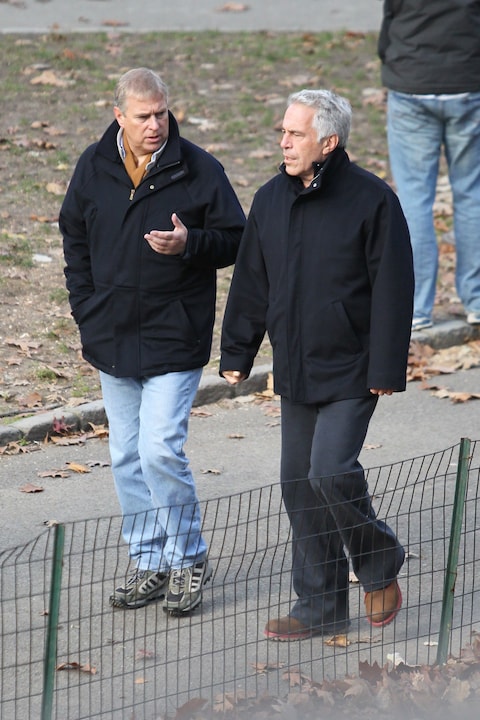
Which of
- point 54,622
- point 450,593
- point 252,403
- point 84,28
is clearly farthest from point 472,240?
point 84,28

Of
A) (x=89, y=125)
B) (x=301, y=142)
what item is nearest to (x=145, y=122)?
(x=301, y=142)

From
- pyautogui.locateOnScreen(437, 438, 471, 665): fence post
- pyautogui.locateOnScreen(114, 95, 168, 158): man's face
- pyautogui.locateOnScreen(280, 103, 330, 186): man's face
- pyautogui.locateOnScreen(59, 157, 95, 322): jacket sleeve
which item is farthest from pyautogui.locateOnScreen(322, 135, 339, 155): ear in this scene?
pyautogui.locateOnScreen(437, 438, 471, 665): fence post

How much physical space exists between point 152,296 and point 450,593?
5.57 ft

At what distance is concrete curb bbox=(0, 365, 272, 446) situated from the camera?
7039 millimetres

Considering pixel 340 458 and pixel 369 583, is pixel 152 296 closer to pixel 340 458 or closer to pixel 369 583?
pixel 340 458

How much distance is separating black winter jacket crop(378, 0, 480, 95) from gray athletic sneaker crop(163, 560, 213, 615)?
4458mm

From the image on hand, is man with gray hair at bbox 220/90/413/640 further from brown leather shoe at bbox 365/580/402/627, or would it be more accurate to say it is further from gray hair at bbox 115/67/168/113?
gray hair at bbox 115/67/168/113

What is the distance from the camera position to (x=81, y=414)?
7.28 metres

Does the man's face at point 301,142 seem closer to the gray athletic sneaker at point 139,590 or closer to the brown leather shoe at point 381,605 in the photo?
the brown leather shoe at point 381,605

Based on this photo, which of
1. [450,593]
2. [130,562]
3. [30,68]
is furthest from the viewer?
[30,68]

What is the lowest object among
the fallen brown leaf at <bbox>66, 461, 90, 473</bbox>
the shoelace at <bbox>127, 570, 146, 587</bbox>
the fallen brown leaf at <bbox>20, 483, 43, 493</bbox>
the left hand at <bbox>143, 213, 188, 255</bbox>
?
the fallen brown leaf at <bbox>66, 461, 90, 473</bbox>

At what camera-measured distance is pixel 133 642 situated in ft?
15.5

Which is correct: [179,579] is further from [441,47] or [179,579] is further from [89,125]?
[89,125]

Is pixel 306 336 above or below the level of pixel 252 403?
above
